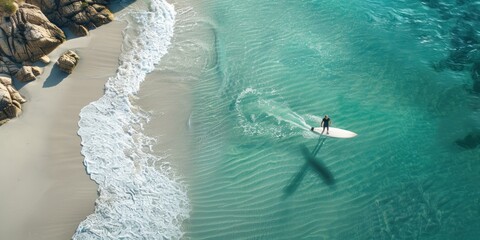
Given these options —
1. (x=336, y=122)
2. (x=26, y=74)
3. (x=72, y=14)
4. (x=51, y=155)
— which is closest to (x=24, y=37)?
(x=26, y=74)

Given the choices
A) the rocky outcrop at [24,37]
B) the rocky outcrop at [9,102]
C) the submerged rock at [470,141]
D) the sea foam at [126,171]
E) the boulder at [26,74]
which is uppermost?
the rocky outcrop at [24,37]

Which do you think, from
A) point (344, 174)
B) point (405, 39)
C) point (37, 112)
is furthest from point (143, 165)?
point (405, 39)

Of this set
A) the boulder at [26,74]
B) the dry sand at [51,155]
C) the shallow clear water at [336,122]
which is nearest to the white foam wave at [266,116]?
the shallow clear water at [336,122]

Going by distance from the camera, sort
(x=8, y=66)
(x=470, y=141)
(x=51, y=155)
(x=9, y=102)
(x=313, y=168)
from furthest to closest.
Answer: (x=8, y=66) → (x=9, y=102) → (x=470, y=141) → (x=51, y=155) → (x=313, y=168)

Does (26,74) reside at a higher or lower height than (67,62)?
lower

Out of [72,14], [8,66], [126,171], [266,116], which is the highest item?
[72,14]

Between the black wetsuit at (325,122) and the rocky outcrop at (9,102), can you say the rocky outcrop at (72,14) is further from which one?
the black wetsuit at (325,122)

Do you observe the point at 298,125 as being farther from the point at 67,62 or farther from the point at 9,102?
the point at 9,102
